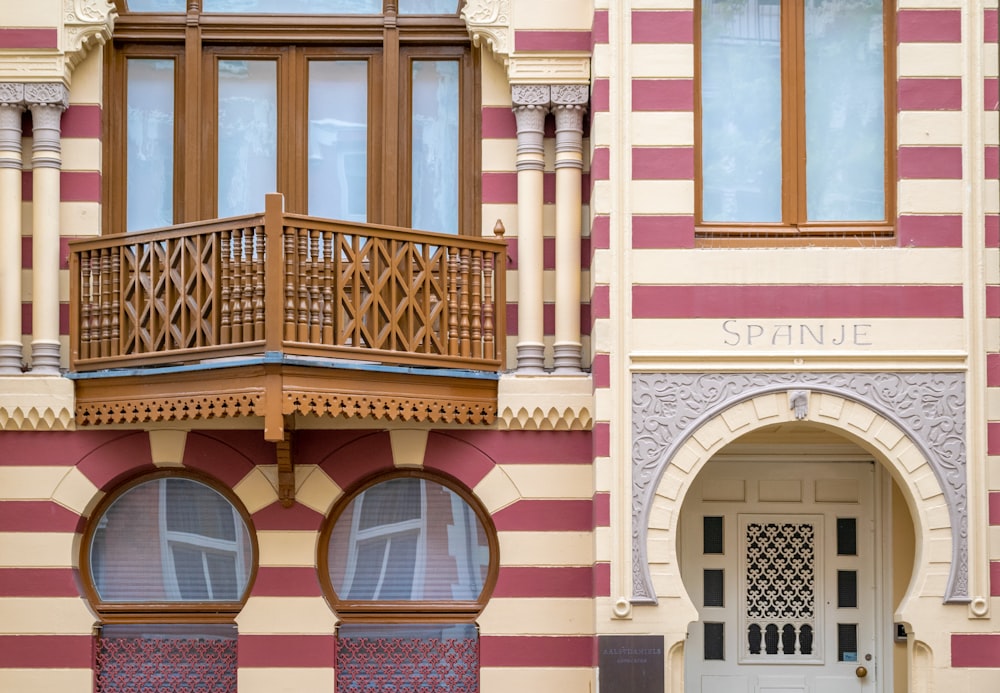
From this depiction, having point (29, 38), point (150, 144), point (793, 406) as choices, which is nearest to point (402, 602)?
point (793, 406)

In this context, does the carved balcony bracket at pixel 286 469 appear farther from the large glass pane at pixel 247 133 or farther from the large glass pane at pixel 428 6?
the large glass pane at pixel 428 6

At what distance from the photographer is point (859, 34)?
11.5 metres

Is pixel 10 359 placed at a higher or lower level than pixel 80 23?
lower

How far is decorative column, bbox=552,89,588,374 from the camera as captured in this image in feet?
37.9

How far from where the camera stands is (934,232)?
10859 mm

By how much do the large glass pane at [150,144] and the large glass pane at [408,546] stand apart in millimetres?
2951

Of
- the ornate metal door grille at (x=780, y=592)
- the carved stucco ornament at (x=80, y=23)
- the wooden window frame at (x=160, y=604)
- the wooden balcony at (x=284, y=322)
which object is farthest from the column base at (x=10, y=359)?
the ornate metal door grille at (x=780, y=592)

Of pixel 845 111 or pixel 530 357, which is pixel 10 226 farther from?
pixel 845 111

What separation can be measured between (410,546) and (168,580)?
1946 mm

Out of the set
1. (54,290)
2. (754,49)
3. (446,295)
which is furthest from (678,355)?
(54,290)

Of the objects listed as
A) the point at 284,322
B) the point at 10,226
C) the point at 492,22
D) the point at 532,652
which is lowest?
the point at 532,652

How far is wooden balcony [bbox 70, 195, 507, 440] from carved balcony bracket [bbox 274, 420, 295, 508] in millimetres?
306

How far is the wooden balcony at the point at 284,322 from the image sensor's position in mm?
10562

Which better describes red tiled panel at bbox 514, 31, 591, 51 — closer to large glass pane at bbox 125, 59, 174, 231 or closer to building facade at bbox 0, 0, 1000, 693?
building facade at bbox 0, 0, 1000, 693
